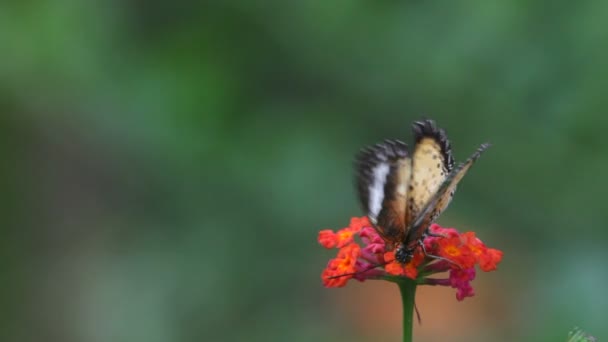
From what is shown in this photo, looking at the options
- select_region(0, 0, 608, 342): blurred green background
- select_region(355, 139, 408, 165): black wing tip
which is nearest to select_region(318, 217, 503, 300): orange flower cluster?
select_region(355, 139, 408, 165): black wing tip

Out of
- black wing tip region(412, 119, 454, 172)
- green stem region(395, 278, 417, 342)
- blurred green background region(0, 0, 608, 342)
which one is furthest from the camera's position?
blurred green background region(0, 0, 608, 342)

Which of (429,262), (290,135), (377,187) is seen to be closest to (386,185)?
(377,187)

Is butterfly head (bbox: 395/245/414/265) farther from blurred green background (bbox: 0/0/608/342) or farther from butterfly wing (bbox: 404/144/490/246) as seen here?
blurred green background (bbox: 0/0/608/342)

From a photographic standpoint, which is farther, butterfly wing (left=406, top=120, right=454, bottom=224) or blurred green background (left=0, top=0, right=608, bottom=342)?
blurred green background (left=0, top=0, right=608, bottom=342)

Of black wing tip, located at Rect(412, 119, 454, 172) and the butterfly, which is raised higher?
black wing tip, located at Rect(412, 119, 454, 172)

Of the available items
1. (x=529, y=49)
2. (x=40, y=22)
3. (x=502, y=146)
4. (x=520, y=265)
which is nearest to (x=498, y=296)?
(x=520, y=265)

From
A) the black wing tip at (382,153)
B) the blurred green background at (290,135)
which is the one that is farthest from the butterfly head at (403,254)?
the blurred green background at (290,135)

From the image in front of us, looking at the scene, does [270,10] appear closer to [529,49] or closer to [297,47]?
[297,47]

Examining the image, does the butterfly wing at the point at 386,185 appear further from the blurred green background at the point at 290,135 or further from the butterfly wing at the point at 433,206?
the blurred green background at the point at 290,135
